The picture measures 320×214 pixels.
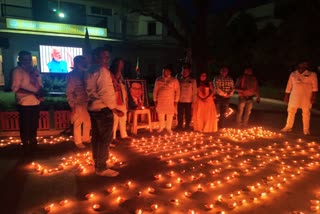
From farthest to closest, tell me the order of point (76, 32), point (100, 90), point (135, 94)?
point (76, 32)
point (135, 94)
point (100, 90)

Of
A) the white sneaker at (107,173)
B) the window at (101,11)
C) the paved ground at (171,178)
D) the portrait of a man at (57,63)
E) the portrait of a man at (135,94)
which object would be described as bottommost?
the paved ground at (171,178)

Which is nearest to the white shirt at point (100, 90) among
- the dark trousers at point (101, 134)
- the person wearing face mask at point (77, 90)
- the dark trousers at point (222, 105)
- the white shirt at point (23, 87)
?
the dark trousers at point (101, 134)

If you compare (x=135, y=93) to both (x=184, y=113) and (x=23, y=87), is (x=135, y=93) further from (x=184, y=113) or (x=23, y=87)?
(x=23, y=87)

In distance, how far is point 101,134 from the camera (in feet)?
14.0

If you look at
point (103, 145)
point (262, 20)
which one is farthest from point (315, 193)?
point (262, 20)

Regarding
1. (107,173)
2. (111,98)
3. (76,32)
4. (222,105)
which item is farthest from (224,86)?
(76,32)

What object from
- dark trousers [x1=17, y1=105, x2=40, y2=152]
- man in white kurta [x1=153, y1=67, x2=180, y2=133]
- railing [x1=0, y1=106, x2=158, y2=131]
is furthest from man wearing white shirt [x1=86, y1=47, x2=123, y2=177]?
railing [x1=0, y1=106, x2=158, y2=131]

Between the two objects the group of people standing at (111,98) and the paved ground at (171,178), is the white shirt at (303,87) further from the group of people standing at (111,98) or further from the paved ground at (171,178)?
the paved ground at (171,178)

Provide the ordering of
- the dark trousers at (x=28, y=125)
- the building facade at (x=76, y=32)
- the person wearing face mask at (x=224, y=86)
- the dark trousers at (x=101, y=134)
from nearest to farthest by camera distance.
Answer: the dark trousers at (x=101, y=134) → the dark trousers at (x=28, y=125) → the person wearing face mask at (x=224, y=86) → the building facade at (x=76, y=32)

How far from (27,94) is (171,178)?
2.83 meters

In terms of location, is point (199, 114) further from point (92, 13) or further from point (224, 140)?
point (92, 13)

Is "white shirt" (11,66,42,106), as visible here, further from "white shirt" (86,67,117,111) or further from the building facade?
the building facade

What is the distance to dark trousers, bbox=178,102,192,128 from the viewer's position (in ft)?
24.0

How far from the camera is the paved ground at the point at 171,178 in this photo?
11.5 feet
